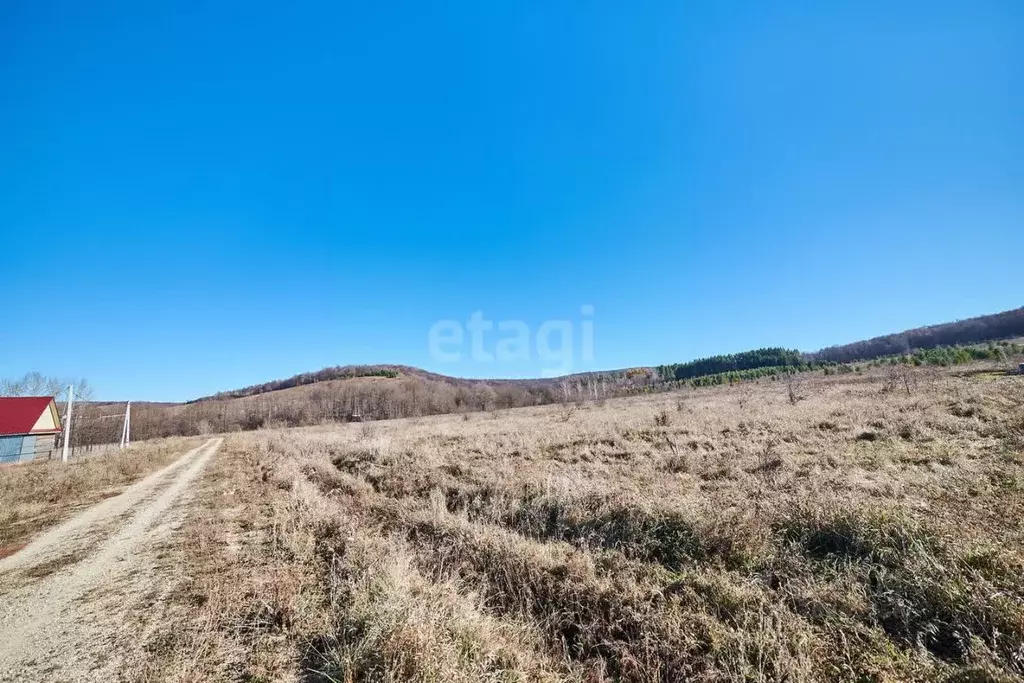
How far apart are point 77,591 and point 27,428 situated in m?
53.1

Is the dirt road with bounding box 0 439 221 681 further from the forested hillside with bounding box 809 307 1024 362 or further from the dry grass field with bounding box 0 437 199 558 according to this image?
the forested hillside with bounding box 809 307 1024 362

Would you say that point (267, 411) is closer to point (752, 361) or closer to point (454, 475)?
point (454, 475)

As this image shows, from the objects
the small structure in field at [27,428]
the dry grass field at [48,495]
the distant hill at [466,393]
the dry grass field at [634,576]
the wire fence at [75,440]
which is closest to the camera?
the dry grass field at [634,576]

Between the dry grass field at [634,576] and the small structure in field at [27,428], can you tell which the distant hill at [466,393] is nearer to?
the small structure in field at [27,428]

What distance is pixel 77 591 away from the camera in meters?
6.19

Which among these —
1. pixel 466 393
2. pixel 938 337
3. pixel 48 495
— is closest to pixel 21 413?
pixel 48 495

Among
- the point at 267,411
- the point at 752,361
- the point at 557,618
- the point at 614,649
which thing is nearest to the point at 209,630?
the point at 557,618

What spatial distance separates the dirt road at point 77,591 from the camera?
4.40 meters

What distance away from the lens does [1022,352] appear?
4938cm

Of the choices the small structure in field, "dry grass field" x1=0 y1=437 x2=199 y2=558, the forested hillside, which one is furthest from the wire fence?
the forested hillside

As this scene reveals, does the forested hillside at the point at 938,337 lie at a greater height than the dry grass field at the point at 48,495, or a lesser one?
greater

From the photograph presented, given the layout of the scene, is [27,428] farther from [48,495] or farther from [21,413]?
[48,495]

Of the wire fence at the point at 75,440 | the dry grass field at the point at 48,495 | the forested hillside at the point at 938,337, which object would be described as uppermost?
the forested hillside at the point at 938,337

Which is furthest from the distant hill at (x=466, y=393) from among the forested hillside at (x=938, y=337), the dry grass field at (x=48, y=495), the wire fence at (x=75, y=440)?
the dry grass field at (x=48, y=495)
